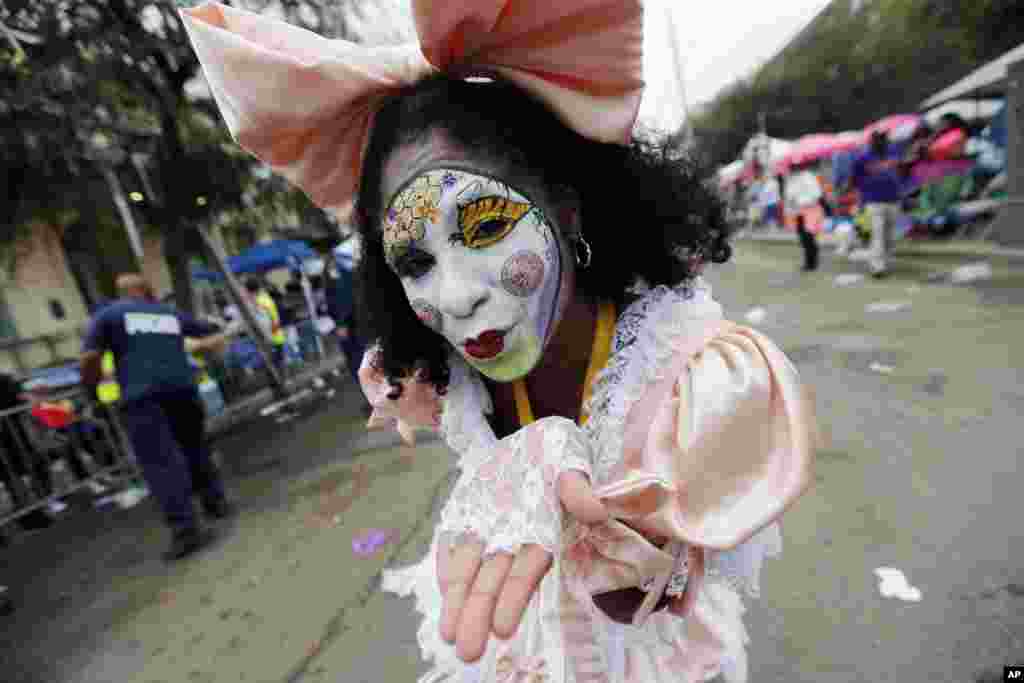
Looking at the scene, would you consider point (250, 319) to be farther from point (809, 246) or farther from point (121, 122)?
point (809, 246)

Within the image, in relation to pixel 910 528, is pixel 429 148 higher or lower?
higher

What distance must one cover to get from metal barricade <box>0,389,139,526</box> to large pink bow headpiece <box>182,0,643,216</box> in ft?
14.1

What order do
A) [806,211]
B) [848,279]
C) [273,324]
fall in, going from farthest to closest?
[806,211], [273,324], [848,279]

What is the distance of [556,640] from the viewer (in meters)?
1.00

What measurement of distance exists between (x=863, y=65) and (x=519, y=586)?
2947cm

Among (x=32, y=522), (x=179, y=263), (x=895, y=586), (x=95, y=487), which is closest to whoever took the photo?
(x=895, y=586)

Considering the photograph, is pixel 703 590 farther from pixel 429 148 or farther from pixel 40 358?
pixel 40 358

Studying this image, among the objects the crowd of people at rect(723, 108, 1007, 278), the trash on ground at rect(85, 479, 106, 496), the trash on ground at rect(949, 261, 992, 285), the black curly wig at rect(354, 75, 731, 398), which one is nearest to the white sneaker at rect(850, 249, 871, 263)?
the crowd of people at rect(723, 108, 1007, 278)

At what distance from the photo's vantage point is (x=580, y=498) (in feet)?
2.78

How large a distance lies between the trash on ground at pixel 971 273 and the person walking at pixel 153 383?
6.96m

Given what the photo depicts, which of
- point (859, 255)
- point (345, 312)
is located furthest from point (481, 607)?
point (859, 255)

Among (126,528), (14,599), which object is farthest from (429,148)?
(126,528)

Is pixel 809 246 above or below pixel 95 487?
above

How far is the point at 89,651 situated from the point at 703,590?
275 centimetres
